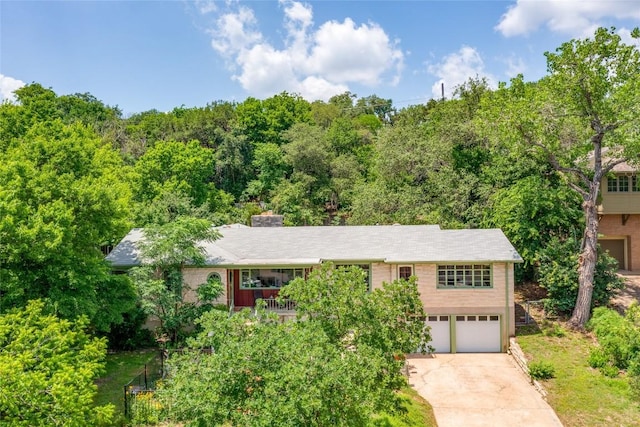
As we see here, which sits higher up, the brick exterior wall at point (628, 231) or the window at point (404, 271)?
the brick exterior wall at point (628, 231)

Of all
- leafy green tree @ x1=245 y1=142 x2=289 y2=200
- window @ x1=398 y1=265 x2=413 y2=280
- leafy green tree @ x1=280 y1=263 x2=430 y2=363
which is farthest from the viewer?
leafy green tree @ x1=245 y1=142 x2=289 y2=200

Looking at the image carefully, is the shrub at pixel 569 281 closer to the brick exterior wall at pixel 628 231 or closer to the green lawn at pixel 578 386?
the green lawn at pixel 578 386

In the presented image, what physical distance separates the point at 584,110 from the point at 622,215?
11.7 meters

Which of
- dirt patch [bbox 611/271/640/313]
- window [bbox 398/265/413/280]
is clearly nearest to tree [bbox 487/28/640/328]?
dirt patch [bbox 611/271/640/313]

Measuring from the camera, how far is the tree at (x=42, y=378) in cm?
1082

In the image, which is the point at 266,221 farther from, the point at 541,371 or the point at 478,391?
the point at 541,371

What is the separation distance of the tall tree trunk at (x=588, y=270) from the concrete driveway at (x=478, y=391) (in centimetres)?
438

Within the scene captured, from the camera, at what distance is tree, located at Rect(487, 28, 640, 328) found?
21.4 metres

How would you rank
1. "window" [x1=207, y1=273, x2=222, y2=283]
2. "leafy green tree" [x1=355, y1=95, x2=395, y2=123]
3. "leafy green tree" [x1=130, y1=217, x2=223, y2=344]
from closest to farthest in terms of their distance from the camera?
"leafy green tree" [x1=130, y1=217, x2=223, y2=344]
"window" [x1=207, y1=273, x2=222, y2=283]
"leafy green tree" [x1=355, y1=95, x2=395, y2=123]

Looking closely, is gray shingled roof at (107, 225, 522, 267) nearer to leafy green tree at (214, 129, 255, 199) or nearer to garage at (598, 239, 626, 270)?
garage at (598, 239, 626, 270)

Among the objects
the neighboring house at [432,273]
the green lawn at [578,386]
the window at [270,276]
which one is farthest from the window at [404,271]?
the green lawn at [578,386]

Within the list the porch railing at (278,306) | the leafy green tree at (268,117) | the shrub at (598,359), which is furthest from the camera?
the leafy green tree at (268,117)

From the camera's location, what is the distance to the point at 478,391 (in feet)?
61.0

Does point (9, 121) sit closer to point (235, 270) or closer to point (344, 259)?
point (235, 270)
